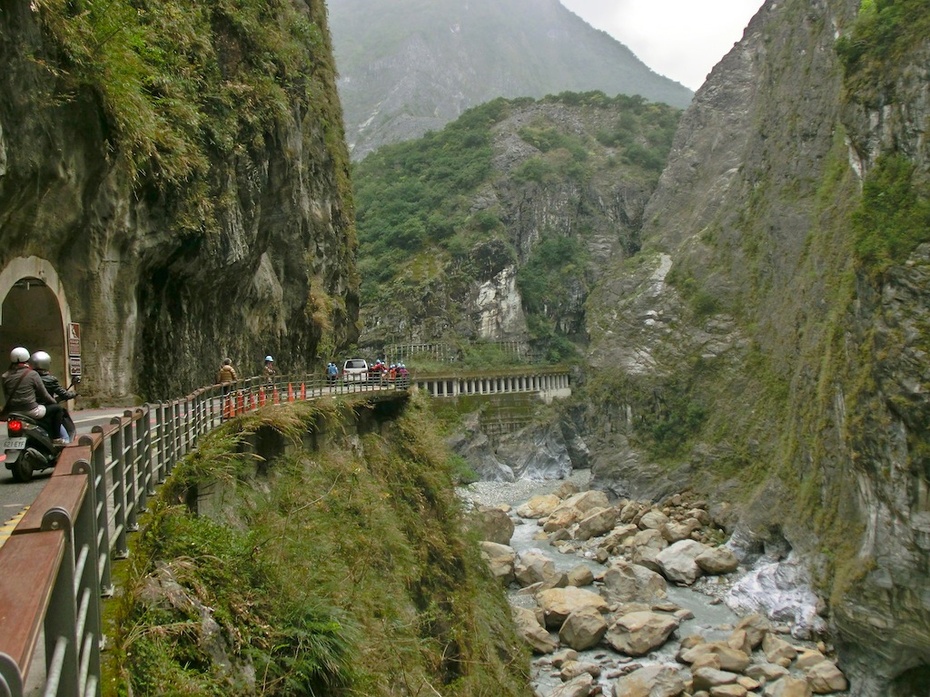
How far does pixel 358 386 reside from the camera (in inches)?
1090

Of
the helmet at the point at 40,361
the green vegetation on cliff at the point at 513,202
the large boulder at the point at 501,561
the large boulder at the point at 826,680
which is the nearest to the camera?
the helmet at the point at 40,361

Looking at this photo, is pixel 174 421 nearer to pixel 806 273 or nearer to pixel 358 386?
pixel 358 386

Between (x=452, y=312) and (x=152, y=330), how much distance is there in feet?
Result: 208

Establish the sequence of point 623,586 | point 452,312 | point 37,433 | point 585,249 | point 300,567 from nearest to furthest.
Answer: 1. point 37,433
2. point 300,567
3. point 623,586
4. point 452,312
5. point 585,249

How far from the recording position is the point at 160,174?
14930 mm

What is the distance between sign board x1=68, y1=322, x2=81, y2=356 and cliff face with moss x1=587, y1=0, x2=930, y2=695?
64.3 ft

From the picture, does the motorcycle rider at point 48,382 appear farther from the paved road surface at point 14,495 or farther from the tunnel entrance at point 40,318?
the tunnel entrance at point 40,318

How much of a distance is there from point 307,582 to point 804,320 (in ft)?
118

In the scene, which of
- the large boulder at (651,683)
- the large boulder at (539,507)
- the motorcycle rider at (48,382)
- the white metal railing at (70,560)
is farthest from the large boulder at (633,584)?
the motorcycle rider at (48,382)

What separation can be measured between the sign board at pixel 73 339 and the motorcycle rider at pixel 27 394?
6520 millimetres

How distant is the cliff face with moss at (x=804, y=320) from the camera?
20.4 meters

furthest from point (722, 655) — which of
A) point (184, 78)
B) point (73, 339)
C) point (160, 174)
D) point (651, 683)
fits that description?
point (184, 78)

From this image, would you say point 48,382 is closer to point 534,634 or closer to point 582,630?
point 534,634

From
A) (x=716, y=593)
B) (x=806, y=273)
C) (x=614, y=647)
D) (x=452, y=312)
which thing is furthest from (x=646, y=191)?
(x=614, y=647)
